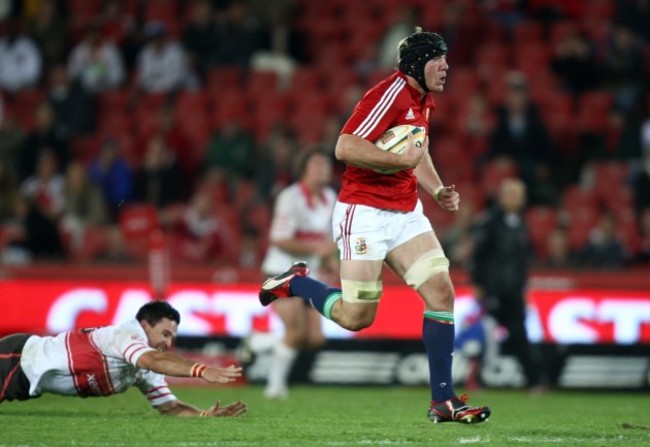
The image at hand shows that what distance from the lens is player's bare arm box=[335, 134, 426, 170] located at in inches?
311

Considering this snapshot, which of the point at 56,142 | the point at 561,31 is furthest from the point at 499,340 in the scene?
the point at 56,142

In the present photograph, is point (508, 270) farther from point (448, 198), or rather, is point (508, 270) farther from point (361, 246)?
point (361, 246)

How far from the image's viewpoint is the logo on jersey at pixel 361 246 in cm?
817

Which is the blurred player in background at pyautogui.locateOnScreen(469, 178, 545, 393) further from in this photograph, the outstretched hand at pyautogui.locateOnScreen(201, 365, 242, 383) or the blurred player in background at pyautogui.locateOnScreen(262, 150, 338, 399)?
the outstretched hand at pyautogui.locateOnScreen(201, 365, 242, 383)

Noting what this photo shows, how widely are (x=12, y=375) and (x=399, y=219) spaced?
2751mm

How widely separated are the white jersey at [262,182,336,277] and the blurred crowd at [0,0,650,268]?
3.27 metres

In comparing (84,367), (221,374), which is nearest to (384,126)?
(221,374)

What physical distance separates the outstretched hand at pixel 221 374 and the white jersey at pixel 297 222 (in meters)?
4.26

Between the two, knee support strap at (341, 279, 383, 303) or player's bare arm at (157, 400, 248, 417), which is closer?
knee support strap at (341, 279, 383, 303)

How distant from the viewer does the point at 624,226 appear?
15.8 metres

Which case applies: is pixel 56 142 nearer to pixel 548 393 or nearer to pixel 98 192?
pixel 98 192

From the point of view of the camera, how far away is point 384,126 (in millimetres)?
8078

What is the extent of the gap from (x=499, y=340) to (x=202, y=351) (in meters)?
3.22

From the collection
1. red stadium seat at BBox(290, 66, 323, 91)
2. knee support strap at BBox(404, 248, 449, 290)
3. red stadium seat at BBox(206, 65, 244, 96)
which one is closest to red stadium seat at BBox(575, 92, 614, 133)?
red stadium seat at BBox(290, 66, 323, 91)
